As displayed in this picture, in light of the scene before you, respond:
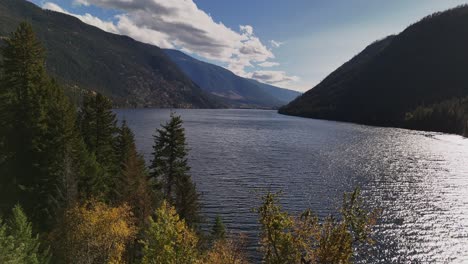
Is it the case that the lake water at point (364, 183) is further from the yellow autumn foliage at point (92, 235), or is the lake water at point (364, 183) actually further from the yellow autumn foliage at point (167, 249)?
the yellow autumn foliage at point (167, 249)

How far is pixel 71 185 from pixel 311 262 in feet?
112

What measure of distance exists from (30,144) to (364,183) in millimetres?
82364

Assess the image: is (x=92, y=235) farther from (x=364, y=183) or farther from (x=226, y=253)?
(x=364, y=183)

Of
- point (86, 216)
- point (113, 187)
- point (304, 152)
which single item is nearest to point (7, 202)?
point (86, 216)

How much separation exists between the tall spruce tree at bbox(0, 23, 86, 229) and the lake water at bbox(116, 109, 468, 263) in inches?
921

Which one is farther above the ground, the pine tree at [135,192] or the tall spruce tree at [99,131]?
the tall spruce tree at [99,131]

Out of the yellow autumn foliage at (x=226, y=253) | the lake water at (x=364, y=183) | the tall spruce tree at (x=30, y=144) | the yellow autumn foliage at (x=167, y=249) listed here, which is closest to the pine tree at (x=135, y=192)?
the tall spruce tree at (x=30, y=144)

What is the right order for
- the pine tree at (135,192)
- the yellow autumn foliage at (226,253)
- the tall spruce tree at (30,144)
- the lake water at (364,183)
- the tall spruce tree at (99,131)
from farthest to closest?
the lake water at (364,183) < the tall spruce tree at (99,131) < the pine tree at (135,192) < the tall spruce tree at (30,144) < the yellow autumn foliage at (226,253)

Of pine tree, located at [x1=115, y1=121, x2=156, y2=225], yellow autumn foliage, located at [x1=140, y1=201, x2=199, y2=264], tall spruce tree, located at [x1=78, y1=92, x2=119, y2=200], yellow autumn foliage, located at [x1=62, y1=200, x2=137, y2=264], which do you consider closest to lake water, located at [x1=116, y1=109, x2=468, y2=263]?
pine tree, located at [x1=115, y1=121, x2=156, y2=225]

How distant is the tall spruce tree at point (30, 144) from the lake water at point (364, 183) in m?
23.4

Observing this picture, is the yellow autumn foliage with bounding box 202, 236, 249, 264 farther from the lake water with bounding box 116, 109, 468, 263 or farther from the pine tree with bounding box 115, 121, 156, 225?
the pine tree with bounding box 115, 121, 156, 225

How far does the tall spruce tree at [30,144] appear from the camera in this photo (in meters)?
41.2

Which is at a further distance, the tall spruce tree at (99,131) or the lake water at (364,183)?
the lake water at (364,183)

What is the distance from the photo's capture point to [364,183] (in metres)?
98.1
